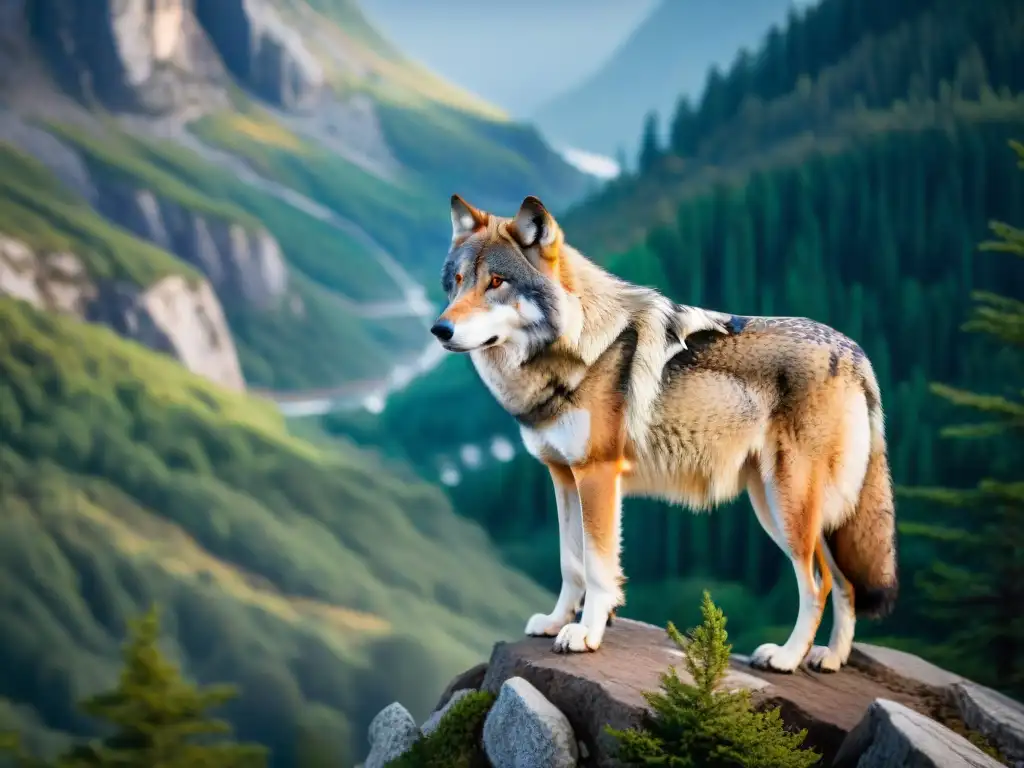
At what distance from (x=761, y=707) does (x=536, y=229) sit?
252 cm

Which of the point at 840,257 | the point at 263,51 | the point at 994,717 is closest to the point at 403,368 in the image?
the point at 263,51

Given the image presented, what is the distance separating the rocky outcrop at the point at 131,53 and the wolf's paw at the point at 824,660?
12.9 meters

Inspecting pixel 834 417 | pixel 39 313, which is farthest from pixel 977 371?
pixel 39 313

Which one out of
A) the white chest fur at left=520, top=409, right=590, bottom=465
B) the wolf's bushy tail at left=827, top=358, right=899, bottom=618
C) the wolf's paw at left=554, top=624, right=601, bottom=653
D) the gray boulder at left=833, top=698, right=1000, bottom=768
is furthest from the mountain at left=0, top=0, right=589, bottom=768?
the gray boulder at left=833, top=698, right=1000, bottom=768

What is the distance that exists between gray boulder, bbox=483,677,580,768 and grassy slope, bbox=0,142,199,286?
383 inches

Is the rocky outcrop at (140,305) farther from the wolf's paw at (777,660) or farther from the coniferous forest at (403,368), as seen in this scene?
the wolf's paw at (777,660)

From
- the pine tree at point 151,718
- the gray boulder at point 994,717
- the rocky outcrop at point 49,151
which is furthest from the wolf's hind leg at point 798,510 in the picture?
the rocky outcrop at point 49,151

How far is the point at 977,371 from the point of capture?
1234 cm

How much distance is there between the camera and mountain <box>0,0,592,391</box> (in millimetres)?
13648

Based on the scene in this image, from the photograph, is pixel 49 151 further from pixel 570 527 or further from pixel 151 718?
pixel 570 527

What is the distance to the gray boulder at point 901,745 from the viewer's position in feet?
12.6

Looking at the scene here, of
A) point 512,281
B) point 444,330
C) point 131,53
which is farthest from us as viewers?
point 131,53

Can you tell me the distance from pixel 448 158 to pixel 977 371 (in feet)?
30.8

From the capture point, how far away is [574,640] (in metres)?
4.79
